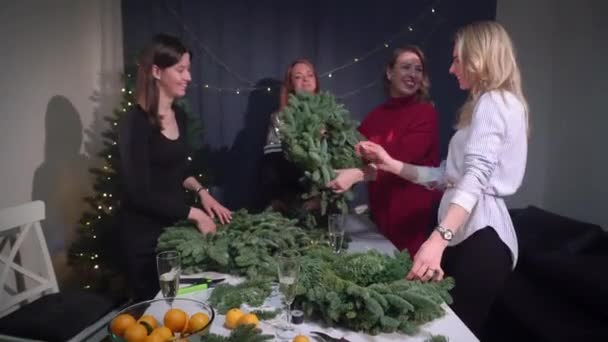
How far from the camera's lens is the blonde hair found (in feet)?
4.63

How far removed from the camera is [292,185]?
2.23 m

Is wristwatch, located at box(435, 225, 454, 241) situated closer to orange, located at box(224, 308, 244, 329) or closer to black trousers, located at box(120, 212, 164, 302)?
orange, located at box(224, 308, 244, 329)

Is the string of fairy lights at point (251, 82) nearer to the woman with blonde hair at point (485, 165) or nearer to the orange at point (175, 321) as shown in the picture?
the woman with blonde hair at point (485, 165)

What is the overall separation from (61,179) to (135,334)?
8.21 feet

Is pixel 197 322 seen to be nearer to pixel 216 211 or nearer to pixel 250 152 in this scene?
pixel 216 211

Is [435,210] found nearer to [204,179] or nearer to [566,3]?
[204,179]

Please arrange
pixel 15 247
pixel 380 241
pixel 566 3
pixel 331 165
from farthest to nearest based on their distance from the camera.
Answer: pixel 566 3, pixel 15 247, pixel 380 241, pixel 331 165

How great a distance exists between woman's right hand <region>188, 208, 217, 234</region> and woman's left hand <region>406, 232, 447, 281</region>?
0.77 metres

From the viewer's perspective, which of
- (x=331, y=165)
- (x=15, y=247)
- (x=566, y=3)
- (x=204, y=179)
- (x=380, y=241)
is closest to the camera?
(x=331, y=165)

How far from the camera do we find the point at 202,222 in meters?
1.68

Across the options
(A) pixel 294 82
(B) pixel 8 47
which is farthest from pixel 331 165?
(B) pixel 8 47

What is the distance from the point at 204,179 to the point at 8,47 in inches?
53.7

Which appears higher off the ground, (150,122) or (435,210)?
(150,122)

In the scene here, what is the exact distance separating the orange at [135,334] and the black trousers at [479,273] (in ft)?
3.31
